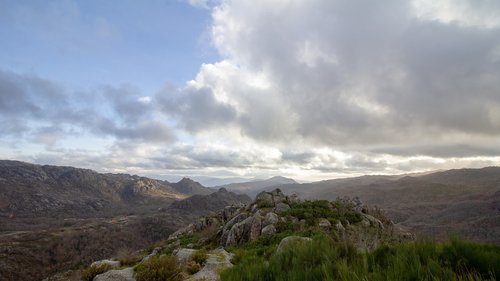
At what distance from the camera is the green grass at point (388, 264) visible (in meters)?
5.05

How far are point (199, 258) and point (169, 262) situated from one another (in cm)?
203

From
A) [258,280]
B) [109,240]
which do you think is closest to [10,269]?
[109,240]

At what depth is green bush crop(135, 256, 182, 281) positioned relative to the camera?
32.1 ft

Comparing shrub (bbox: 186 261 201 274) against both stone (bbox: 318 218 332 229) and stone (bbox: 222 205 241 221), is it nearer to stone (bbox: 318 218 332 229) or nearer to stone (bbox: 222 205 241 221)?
stone (bbox: 318 218 332 229)

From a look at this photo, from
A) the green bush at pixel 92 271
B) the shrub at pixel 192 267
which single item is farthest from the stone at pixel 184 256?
the green bush at pixel 92 271

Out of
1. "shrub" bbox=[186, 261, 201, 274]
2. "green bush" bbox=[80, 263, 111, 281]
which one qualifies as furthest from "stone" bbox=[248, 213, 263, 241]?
"green bush" bbox=[80, 263, 111, 281]

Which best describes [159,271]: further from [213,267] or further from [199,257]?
[199,257]

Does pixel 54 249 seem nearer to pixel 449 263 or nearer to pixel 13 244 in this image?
pixel 13 244

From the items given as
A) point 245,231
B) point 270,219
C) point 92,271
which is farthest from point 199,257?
point 270,219

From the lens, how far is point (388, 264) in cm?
601

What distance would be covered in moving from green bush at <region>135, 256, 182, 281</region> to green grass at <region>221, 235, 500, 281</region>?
12.6 ft

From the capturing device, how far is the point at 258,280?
20.3 ft

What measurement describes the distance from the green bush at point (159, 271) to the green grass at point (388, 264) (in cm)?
383

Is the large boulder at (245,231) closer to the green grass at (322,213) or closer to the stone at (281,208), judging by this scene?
the green grass at (322,213)
